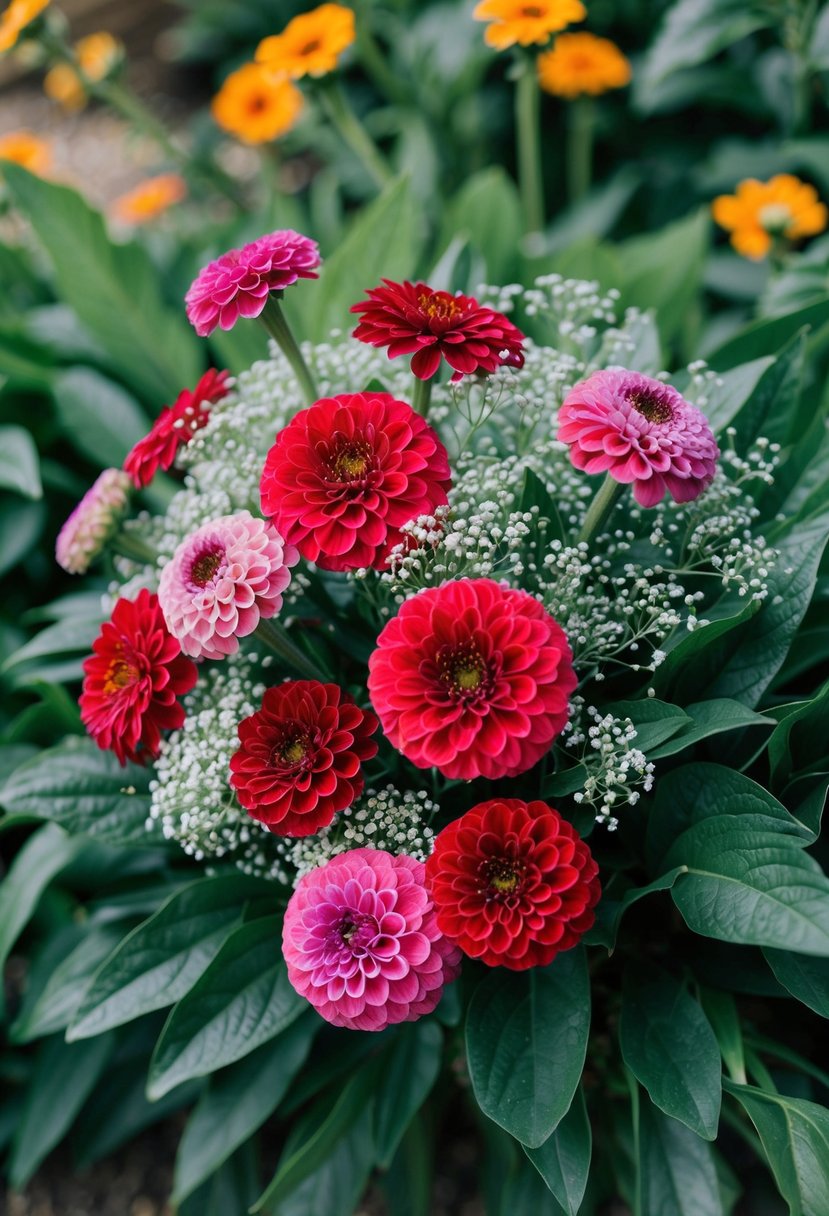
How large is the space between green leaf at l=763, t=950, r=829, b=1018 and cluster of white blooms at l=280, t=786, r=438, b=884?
0.32 meters

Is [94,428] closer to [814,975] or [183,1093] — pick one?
[183,1093]

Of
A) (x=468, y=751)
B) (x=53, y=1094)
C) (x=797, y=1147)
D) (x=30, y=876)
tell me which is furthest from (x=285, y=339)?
(x=53, y=1094)

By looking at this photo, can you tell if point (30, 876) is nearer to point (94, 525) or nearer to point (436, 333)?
point (94, 525)

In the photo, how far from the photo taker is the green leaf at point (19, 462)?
133 cm

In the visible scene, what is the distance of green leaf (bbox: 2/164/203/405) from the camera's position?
1.49m

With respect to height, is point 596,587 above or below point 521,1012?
above

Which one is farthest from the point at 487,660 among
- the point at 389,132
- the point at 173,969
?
the point at 389,132

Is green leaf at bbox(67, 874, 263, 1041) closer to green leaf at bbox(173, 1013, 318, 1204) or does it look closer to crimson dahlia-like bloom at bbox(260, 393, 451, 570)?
green leaf at bbox(173, 1013, 318, 1204)

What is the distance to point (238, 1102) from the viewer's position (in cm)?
108

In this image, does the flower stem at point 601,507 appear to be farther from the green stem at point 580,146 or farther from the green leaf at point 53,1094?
the green stem at point 580,146

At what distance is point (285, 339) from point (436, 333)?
18cm

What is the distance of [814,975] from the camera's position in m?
0.90

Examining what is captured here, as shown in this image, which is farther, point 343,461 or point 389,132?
point 389,132

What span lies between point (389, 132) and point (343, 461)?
6.17ft
